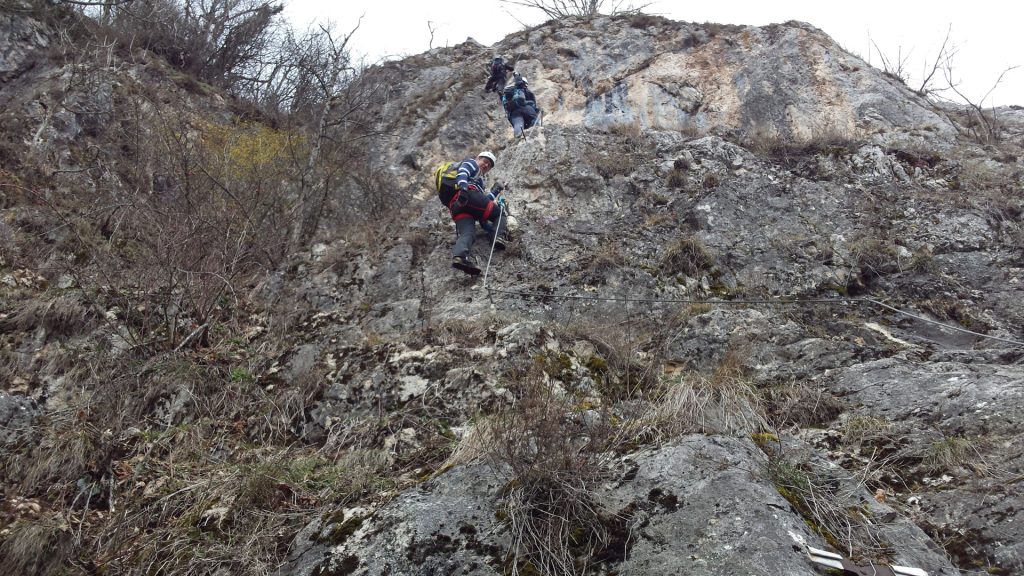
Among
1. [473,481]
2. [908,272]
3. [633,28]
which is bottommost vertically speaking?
[473,481]

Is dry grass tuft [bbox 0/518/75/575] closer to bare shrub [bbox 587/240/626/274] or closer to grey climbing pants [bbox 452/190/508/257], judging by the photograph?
grey climbing pants [bbox 452/190/508/257]

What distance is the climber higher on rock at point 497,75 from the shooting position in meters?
12.3

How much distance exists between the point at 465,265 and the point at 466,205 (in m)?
0.84

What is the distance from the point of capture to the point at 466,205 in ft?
24.9

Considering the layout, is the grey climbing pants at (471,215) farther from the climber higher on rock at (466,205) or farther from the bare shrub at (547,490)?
the bare shrub at (547,490)

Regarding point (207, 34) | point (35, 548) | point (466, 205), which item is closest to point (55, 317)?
point (35, 548)

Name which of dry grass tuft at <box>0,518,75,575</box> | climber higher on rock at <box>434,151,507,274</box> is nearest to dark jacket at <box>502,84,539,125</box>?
climber higher on rock at <box>434,151,507,274</box>

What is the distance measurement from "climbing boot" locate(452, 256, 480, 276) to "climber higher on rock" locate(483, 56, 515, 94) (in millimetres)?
6097

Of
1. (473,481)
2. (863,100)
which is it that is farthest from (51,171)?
(863,100)

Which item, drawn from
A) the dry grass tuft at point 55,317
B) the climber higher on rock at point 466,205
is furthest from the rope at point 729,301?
the dry grass tuft at point 55,317

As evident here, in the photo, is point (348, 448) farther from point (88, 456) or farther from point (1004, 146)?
point (1004, 146)

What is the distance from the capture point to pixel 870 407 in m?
4.53

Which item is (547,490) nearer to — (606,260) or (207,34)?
(606,260)

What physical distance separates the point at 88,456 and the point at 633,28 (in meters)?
13.7
